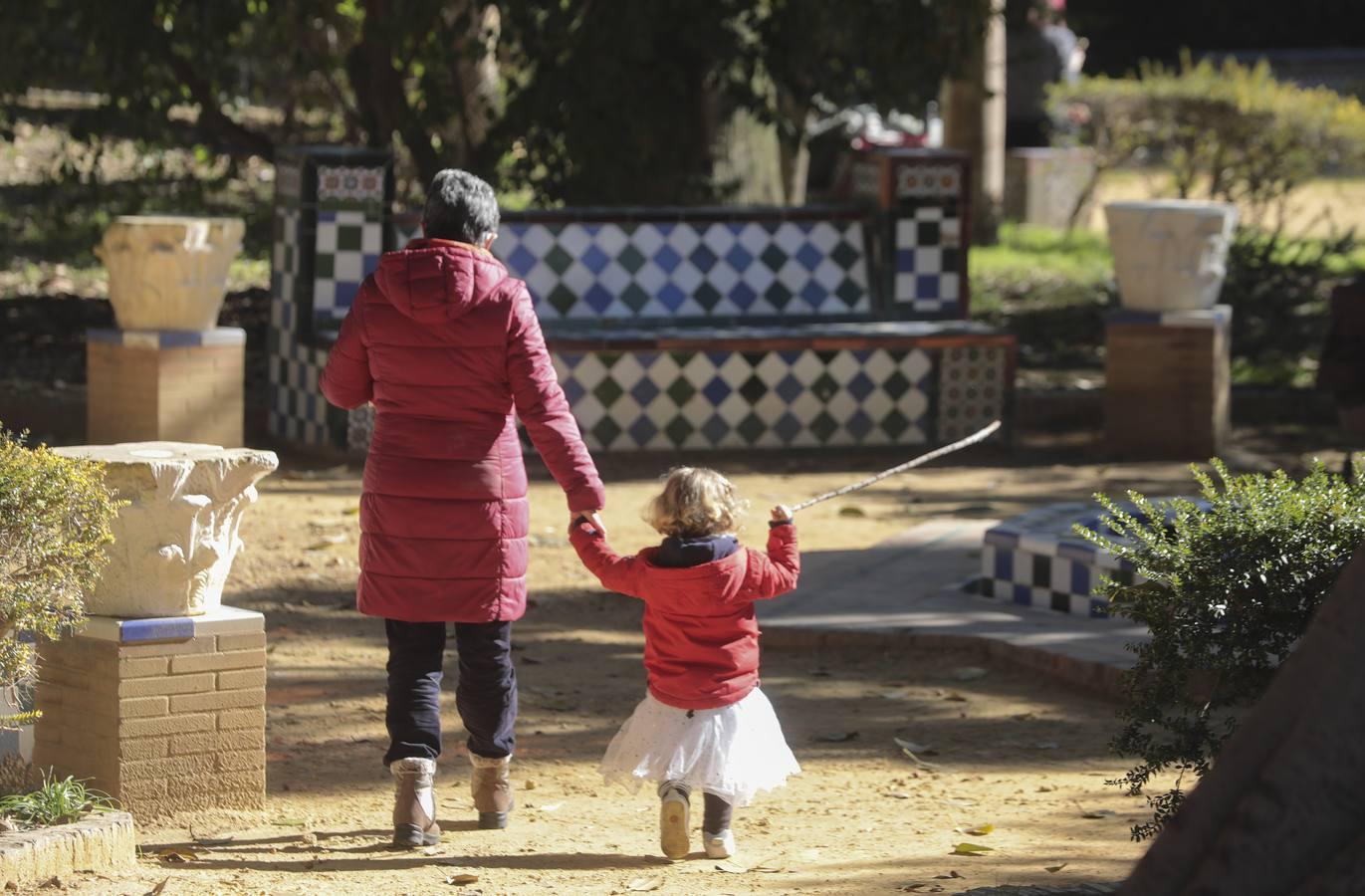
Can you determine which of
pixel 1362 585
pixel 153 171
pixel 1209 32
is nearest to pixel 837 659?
pixel 1362 585

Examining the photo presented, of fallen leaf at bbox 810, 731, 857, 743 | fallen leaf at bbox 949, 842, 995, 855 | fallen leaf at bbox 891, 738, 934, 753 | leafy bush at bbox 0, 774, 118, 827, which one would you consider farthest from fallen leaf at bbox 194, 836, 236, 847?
fallen leaf at bbox 891, 738, 934, 753

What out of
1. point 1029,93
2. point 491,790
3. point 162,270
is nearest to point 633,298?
point 162,270

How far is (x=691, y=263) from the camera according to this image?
11672 millimetres

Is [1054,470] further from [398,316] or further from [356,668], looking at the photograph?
[398,316]

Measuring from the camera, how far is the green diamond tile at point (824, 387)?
11.4 metres

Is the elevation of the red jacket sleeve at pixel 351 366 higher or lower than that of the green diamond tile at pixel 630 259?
lower

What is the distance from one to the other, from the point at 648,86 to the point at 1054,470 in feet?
12.2

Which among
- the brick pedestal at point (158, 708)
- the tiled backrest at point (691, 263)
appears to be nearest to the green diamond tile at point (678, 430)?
the tiled backrest at point (691, 263)

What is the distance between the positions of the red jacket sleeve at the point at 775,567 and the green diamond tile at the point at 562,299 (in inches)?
253

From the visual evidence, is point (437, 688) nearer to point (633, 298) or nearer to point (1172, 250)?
point (633, 298)

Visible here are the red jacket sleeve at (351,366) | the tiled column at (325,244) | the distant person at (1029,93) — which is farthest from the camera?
the distant person at (1029,93)

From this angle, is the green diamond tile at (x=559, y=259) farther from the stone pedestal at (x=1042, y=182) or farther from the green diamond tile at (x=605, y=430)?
the stone pedestal at (x=1042, y=182)

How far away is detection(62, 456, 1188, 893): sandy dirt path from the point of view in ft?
15.6

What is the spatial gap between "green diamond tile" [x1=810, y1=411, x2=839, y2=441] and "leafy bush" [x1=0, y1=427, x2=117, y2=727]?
7.19 m
